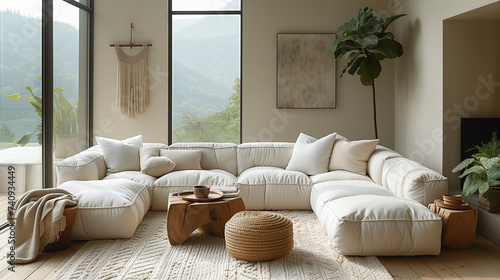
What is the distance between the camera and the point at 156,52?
20.9ft

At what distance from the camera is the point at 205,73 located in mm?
6496

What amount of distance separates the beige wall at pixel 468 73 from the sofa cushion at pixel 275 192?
1514mm

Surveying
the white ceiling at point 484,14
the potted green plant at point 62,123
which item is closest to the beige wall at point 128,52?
the potted green plant at point 62,123

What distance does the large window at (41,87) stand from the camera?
424 centimetres

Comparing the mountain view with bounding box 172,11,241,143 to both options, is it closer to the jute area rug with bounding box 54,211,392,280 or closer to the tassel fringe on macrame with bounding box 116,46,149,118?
the tassel fringe on macrame with bounding box 116,46,149,118

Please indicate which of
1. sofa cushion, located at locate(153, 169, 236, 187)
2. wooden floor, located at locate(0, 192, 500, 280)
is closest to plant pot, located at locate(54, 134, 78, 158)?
sofa cushion, located at locate(153, 169, 236, 187)

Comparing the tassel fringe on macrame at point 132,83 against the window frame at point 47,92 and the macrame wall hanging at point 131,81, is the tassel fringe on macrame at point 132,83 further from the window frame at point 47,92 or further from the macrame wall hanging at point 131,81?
the window frame at point 47,92

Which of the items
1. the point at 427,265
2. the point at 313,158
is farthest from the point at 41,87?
the point at 427,265

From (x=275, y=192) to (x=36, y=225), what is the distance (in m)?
2.21

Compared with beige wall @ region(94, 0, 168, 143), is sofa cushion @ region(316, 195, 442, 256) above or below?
below

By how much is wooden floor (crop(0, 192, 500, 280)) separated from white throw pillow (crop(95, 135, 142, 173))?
1.49 meters

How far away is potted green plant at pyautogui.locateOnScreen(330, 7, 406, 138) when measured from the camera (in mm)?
5348

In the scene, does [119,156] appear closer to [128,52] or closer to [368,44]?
[128,52]

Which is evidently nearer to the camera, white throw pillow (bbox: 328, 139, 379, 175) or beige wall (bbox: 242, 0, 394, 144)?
white throw pillow (bbox: 328, 139, 379, 175)
